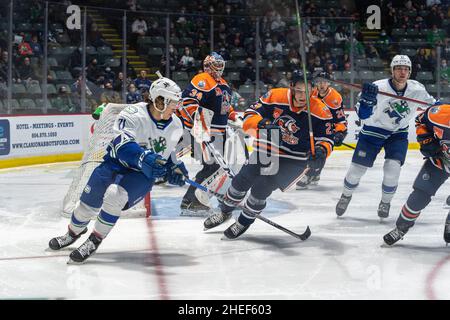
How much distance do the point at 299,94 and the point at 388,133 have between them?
145cm

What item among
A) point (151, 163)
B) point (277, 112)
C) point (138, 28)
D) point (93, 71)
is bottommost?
point (151, 163)

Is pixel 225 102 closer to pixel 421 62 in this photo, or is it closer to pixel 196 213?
pixel 196 213

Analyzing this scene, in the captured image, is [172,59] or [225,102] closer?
[225,102]

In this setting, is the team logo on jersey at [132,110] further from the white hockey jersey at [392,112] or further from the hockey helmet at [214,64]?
the white hockey jersey at [392,112]

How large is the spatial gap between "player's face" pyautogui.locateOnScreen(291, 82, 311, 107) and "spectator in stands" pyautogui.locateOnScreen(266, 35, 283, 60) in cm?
694

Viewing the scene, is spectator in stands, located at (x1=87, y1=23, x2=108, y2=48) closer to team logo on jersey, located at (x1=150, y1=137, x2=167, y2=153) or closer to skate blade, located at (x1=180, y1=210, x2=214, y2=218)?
skate blade, located at (x1=180, y1=210, x2=214, y2=218)

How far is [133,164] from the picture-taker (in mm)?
4520

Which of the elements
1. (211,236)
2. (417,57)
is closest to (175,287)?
(211,236)

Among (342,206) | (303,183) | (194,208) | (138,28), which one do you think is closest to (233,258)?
(194,208)

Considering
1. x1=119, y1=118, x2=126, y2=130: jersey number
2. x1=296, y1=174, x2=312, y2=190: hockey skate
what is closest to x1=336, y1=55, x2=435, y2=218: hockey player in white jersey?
x1=296, y1=174, x2=312, y2=190: hockey skate

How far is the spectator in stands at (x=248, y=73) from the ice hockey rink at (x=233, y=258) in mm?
4964

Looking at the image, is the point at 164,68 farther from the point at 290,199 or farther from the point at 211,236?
the point at 211,236

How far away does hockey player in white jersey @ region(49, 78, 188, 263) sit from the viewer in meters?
4.53

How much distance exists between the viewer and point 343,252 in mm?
5117
